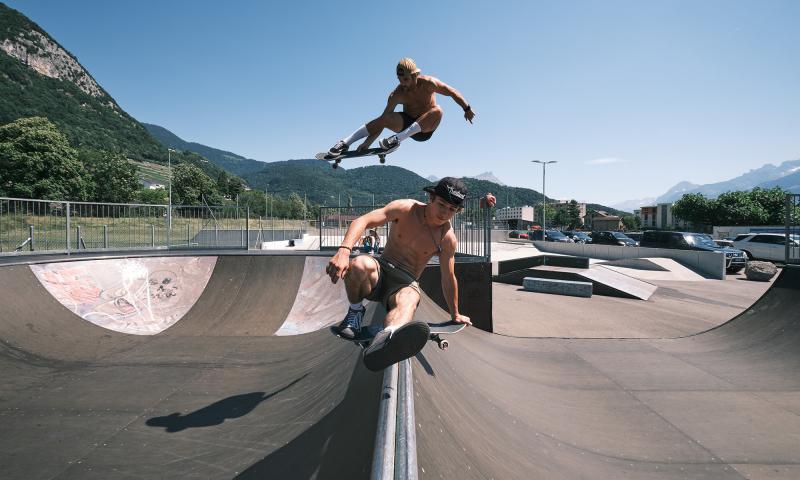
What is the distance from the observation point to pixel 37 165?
45625mm

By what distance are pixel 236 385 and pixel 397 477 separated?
146 inches

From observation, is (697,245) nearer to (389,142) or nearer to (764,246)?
(764,246)

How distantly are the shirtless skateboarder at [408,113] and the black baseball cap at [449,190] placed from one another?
133 centimetres

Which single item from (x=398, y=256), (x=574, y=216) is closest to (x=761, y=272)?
(x=398, y=256)

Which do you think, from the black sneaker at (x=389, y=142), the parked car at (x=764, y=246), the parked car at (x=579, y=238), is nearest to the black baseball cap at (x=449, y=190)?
the black sneaker at (x=389, y=142)

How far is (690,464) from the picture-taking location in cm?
293

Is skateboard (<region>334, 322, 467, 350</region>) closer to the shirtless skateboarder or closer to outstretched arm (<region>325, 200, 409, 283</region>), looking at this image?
outstretched arm (<region>325, 200, 409, 283</region>)

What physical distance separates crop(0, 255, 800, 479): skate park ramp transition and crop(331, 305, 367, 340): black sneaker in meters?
0.39

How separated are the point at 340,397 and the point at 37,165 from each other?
6205 centimetres

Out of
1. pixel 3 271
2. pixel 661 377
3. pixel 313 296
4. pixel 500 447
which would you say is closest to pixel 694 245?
pixel 661 377

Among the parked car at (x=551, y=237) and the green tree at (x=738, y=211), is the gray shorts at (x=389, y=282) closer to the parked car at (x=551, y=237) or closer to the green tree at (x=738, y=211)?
the parked car at (x=551, y=237)

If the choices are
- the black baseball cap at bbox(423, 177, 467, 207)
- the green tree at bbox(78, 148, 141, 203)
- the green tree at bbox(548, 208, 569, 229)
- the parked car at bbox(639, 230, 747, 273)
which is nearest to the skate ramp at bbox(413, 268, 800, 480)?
the black baseball cap at bbox(423, 177, 467, 207)

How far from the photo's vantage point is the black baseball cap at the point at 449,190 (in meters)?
2.80

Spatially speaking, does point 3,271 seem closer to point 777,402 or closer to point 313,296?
point 313,296
